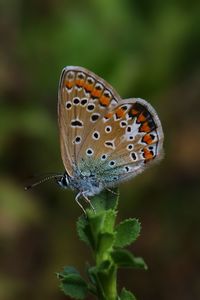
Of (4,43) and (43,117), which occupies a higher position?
(4,43)

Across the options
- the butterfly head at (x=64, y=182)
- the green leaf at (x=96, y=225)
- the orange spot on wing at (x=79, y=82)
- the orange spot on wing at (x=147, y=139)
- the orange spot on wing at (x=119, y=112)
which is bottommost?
the green leaf at (x=96, y=225)

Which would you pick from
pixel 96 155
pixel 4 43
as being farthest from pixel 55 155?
pixel 96 155

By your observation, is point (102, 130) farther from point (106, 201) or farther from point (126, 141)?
point (106, 201)

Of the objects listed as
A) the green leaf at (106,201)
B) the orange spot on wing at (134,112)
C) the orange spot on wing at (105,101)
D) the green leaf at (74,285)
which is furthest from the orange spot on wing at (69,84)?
the green leaf at (74,285)

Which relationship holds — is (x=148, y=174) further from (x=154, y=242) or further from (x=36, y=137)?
(x=36, y=137)

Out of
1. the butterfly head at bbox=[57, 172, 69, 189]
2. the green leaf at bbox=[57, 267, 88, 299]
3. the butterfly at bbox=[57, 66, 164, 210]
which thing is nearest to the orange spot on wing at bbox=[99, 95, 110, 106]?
the butterfly at bbox=[57, 66, 164, 210]

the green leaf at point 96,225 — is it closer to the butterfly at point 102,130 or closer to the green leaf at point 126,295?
the green leaf at point 126,295
